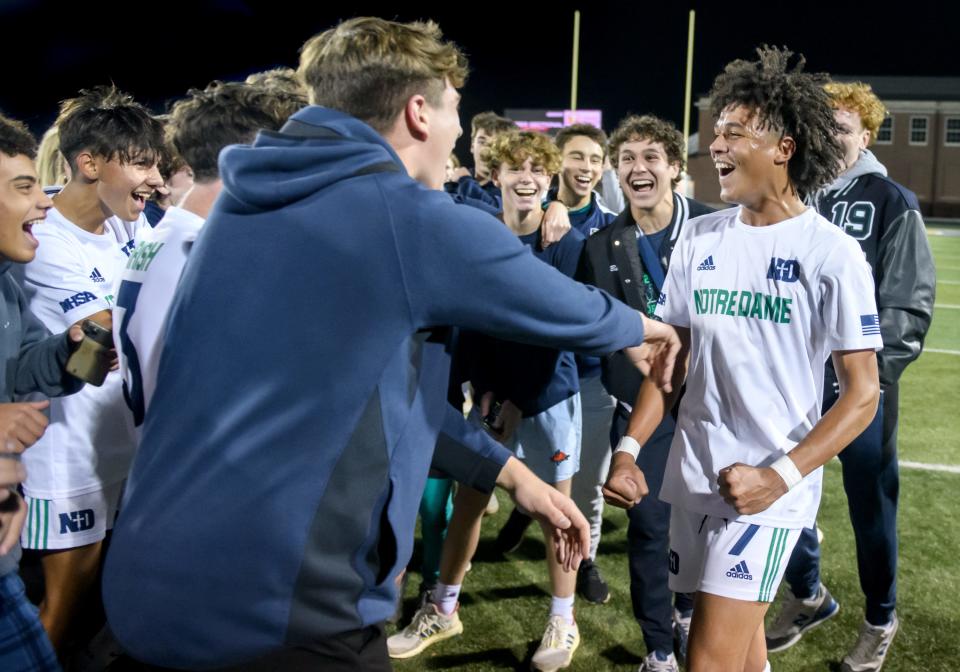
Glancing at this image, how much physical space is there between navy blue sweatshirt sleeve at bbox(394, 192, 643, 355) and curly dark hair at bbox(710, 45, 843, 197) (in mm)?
1251

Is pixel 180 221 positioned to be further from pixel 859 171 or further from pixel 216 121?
pixel 859 171

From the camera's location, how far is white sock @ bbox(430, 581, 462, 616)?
4.18m

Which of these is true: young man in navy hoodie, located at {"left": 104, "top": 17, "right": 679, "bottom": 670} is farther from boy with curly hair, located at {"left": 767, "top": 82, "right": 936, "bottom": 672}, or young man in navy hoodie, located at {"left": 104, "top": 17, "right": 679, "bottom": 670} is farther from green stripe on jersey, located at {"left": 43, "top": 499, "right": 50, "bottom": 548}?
boy with curly hair, located at {"left": 767, "top": 82, "right": 936, "bottom": 672}

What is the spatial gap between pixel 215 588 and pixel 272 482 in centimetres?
22

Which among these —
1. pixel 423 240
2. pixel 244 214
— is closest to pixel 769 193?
pixel 423 240

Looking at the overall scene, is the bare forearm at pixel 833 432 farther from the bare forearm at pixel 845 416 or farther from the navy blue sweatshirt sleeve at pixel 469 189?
the navy blue sweatshirt sleeve at pixel 469 189

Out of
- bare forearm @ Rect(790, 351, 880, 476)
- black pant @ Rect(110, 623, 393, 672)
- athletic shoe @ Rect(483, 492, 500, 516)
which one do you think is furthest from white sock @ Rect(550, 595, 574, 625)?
black pant @ Rect(110, 623, 393, 672)

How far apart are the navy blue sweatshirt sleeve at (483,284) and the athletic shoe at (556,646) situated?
2420 mm

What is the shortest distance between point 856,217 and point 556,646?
2222 millimetres

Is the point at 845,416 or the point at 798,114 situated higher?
the point at 798,114

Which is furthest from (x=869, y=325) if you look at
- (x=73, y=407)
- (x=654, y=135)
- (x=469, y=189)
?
(x=469, y=189)

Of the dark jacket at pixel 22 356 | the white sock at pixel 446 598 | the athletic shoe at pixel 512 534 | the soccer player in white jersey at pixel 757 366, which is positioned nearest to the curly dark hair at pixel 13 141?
the dark jacket at pixel 22 356

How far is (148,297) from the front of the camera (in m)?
2.19

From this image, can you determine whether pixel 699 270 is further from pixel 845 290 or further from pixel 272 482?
pixel 272 482
